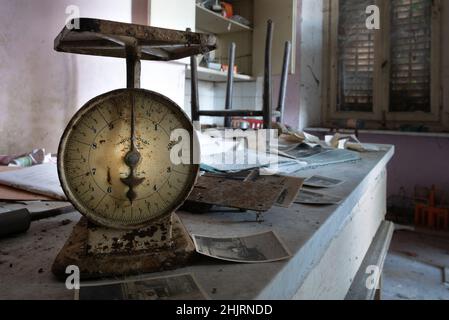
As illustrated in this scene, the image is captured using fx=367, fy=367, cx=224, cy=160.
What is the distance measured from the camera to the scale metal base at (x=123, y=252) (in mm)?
484

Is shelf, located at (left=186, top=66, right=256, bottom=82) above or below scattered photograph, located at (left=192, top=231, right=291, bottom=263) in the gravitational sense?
above

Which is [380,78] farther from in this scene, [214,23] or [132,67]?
[132,67]

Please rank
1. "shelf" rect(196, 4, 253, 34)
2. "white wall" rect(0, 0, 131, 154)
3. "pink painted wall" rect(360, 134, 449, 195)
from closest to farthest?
1. "white wall" rect(0, 0, 131, 154)
2. "shelf" rect(196, 4, 253, 34)
3. "pink painted wall" rect(360, 134, 449, 195)

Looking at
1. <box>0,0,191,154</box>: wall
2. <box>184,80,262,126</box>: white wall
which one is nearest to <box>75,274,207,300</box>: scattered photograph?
<box>0,0,191,154</box>: wall

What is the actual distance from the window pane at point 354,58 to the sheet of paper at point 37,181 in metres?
3.67

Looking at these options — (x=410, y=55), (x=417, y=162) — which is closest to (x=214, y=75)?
(x=410, y=55)

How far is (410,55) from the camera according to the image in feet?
12.1

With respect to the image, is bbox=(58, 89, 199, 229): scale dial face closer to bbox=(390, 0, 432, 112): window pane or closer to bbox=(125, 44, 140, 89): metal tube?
bbox=(125, 44, 140, 89): metal tube

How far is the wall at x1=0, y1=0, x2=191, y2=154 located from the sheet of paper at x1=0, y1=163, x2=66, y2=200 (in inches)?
31.1

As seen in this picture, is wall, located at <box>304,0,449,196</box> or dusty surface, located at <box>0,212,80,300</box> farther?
wall, located at <box>304,0,449,196</box>

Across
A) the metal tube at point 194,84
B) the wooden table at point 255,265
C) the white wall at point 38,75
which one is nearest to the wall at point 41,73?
the white wall at point 38,75

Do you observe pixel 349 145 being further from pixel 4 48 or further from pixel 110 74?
pixel 4 48

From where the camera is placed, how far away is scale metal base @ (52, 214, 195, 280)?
484mm

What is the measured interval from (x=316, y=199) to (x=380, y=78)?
3.43 meters
